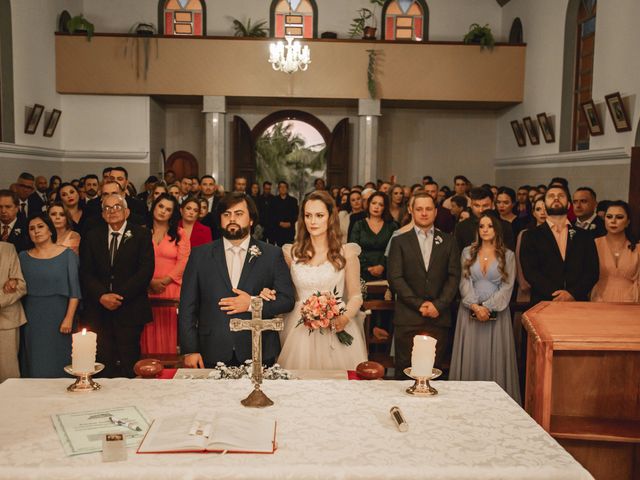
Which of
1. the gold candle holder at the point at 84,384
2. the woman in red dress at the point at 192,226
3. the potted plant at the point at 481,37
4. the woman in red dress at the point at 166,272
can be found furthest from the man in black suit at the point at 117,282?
the potted plant at the point at 481,37

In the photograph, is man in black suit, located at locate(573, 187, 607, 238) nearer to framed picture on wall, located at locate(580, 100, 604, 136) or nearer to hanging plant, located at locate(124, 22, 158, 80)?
framed picture on wall, located at locate(580, 100, 604, 136)

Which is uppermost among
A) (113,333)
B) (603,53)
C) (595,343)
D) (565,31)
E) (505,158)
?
(565,31)

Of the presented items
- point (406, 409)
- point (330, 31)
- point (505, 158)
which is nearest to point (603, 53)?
point (505, 158)

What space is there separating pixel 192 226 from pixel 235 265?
2.45m

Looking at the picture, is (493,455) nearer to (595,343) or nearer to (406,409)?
(406,409)

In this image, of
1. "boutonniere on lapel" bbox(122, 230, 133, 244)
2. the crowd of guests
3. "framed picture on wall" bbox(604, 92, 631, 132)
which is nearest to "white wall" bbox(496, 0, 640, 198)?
"framed picture on wall" bbox(604, 92, 631, 132)

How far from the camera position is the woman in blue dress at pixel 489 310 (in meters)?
4.96

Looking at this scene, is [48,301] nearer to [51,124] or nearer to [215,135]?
[51,124]

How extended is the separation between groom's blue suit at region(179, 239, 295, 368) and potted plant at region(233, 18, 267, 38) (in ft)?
36.2

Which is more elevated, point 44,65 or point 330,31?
point 330,31

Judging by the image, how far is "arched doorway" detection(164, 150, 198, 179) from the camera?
15359 mm

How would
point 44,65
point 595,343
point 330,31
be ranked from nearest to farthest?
1. point 595,343
2. point 44,65
3. point 330,31

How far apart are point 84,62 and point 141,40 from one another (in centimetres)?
119

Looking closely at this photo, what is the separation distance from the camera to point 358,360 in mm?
4086
